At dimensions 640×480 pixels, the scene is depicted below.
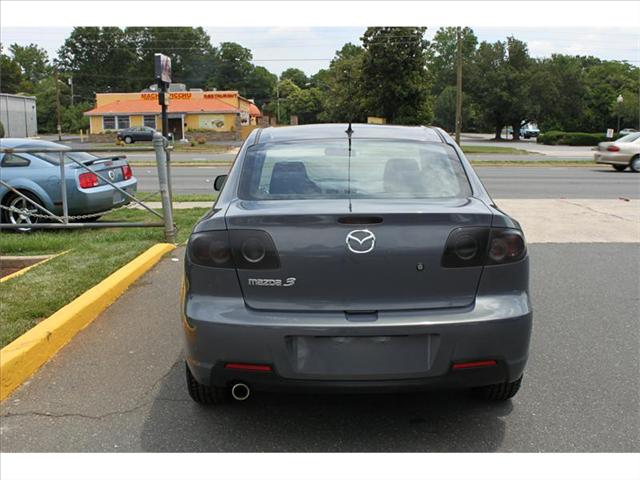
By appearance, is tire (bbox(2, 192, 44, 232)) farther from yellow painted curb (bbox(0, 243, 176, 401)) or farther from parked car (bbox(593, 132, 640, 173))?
parked car (bbox(593, 132, 640, 173))

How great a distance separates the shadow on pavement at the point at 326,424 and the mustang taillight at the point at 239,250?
3.01ft

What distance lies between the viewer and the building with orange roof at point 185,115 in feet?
210

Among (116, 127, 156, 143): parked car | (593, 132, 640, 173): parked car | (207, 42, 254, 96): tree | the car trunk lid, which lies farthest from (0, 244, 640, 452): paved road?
(207, 42, 254, 96): tree

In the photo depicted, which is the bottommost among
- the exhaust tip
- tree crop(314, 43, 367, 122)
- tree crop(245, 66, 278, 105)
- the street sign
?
the exhaust tip

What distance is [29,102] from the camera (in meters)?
68.7

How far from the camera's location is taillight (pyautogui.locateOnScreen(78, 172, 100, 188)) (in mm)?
9133

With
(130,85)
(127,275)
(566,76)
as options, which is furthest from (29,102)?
(127,275)

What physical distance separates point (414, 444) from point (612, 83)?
92367mm

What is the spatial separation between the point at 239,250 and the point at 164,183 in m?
5.43

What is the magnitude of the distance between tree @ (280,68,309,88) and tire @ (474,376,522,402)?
134 meters

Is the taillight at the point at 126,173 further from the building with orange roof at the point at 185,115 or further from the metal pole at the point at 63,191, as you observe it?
the building with orange roof at the point at 185,115

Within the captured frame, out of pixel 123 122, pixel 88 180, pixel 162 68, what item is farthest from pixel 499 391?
pixel 123 122

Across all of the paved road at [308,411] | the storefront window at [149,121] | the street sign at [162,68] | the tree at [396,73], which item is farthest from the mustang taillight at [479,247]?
the storefront window at [149,121]

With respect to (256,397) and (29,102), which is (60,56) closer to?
(29,102)
